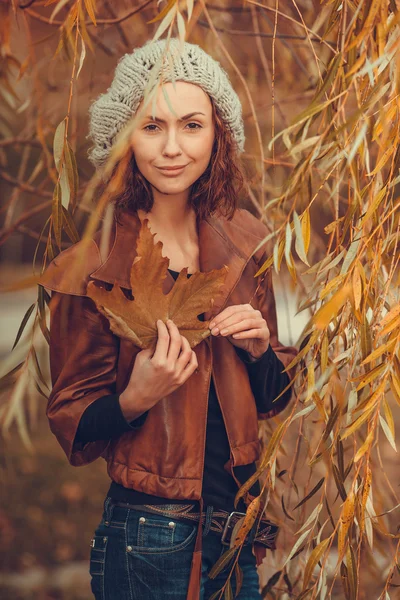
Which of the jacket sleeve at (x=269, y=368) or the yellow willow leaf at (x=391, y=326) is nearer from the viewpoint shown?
the yellow willow leaf at (x=391, y=326)

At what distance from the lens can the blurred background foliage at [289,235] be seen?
1.17 m

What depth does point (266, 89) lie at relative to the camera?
7.72ft

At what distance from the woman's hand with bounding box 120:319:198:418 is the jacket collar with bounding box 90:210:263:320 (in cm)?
10

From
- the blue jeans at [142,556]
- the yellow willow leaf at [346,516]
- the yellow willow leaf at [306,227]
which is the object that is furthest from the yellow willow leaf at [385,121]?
the blue jeans at [142,556]

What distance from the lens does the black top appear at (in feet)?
4.05

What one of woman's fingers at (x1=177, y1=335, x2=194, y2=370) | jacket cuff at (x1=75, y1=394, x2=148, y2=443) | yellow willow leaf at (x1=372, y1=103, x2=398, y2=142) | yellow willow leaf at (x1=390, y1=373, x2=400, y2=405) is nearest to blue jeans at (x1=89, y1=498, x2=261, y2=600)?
jacket cuff at (x1=75, y1=394, x2=148, y2=443)

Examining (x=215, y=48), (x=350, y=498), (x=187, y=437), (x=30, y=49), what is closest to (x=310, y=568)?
(x=350, y=498)

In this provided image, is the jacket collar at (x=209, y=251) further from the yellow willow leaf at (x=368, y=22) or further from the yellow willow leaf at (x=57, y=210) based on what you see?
the yellow willow leaf at (x=368, y=22)

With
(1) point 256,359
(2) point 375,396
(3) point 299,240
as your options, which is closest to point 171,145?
(3) point 299,240

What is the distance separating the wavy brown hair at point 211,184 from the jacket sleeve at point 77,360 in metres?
0.15

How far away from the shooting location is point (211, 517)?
1.27 m

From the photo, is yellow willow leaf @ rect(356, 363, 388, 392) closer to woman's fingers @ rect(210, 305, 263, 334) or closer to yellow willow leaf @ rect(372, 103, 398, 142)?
woman's fingers @ rect(210, 305, 263, 334)

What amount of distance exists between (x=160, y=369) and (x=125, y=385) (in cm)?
12

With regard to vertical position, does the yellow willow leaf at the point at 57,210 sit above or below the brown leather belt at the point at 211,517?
above
